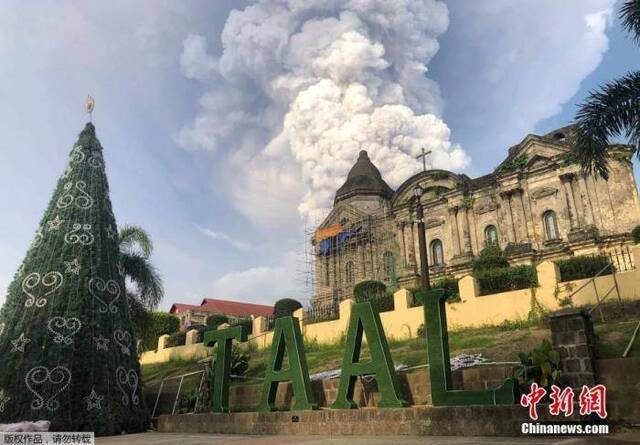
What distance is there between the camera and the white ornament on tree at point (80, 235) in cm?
1253

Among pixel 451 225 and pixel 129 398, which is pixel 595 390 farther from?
pixel 451 225

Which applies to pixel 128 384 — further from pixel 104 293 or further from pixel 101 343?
pixel 104 293

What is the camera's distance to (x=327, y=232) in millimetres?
39312

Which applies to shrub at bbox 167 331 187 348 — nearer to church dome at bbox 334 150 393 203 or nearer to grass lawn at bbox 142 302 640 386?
grass lawn at bbox 142 302 640 386

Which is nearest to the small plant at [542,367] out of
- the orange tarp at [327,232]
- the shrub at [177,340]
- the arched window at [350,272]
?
the shrub at [177,340]

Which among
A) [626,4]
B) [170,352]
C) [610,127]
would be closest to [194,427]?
[610,127]

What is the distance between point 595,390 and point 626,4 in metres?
8.67

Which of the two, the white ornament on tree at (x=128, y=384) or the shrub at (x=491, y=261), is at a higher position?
the shrub at (x=491, y=261)

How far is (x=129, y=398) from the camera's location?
1188 centimetres

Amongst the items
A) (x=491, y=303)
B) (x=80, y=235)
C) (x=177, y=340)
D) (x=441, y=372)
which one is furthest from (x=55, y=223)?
(x=177, y=340)

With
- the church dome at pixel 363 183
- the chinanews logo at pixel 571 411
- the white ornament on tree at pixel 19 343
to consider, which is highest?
the church dome at pixel 363 183

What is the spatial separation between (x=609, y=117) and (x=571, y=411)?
6.95 m

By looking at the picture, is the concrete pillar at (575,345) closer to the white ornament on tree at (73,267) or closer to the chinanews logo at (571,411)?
the chinanews logo at (571,411)

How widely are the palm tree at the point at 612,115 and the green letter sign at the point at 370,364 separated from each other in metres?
A: 6.01
